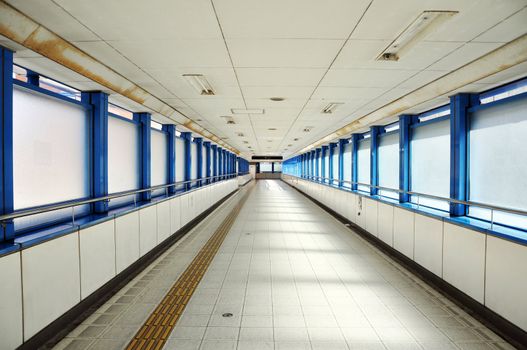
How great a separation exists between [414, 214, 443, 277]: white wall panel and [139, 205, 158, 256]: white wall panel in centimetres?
409

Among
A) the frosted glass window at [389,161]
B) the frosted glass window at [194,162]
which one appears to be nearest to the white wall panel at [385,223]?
the frosted glass window at [389,161]

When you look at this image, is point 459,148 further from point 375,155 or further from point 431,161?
point 375,155

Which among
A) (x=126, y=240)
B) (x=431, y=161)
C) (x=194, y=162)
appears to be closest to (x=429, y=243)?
(x=431, y=161)

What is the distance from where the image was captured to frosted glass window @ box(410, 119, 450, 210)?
192 inches

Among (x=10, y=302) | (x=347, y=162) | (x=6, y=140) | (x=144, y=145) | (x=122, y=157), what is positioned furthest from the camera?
(x=347, y=162)

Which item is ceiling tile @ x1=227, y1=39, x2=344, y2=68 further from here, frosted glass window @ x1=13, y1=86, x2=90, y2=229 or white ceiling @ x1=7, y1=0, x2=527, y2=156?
frosted glass window @ x1=13, y1=86, x2=90, y2=229

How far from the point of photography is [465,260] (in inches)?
130

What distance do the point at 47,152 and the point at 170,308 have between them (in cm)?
226

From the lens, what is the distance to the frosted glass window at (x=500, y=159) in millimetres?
3484

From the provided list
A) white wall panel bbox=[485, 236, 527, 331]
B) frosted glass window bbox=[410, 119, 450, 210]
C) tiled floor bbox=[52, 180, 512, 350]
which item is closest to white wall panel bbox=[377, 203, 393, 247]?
tiled floor bbox=[52, 180, 512, 350]

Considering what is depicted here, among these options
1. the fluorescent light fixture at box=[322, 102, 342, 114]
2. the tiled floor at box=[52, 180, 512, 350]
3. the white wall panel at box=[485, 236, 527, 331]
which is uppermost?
the fluorescent light fixture at box=[322, 102, 342, 114]

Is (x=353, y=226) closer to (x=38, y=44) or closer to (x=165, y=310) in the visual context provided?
(x=165, y=310)

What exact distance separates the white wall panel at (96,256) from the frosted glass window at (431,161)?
14.5 ft

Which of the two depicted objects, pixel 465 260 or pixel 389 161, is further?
pixel 389 161
